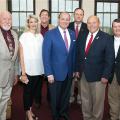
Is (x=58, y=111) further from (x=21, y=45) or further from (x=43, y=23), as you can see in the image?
(x=43, y=23)

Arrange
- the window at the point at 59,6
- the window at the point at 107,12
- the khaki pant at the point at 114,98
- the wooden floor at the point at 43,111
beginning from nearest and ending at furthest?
the khaki pant at the point at 114,98, the wooden floor at the point at 43,111, the window at the point at 59,6, the window at the point at 107,12

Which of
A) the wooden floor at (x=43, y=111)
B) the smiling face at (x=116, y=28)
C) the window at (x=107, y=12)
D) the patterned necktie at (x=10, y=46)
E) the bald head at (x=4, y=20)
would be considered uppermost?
the window at (x=107, y=12)

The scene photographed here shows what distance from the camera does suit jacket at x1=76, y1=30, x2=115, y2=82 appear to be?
3.82 metres

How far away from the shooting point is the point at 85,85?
403cm

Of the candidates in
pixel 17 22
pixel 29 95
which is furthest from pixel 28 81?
pixel 17 22

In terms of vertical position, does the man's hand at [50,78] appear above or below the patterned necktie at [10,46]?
below

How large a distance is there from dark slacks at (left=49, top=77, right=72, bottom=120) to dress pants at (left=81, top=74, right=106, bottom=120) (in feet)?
0.69

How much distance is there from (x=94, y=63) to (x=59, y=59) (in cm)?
44

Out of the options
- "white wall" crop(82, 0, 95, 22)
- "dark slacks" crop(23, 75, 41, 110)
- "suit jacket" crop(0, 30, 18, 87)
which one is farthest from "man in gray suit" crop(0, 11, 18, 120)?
"white wall" crop(82, 0, 95, 22)

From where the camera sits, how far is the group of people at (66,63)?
383 centimetres

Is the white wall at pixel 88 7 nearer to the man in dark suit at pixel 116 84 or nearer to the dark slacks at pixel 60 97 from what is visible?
the man in dark suit at pixel 116 84

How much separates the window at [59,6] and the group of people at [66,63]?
3.60 meters

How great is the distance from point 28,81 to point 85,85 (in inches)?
29.3

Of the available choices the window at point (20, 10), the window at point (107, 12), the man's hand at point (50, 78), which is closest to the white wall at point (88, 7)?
the window at point (107, 12)
